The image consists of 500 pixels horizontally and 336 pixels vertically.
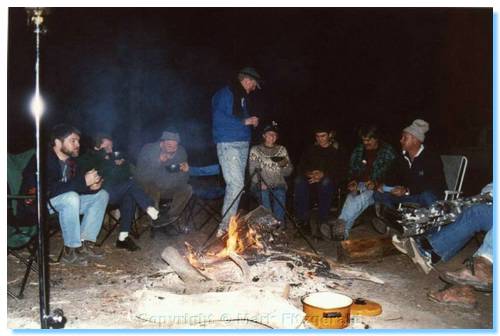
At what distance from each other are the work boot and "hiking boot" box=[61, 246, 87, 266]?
3.30 metres

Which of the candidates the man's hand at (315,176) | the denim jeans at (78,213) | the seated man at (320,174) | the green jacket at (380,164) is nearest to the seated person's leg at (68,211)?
the denim jeans at (78,213)

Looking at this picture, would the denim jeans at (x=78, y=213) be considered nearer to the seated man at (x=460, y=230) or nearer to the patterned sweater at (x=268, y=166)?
the patterned sweater at (x=268, y=166)

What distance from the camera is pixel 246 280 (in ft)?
12.4

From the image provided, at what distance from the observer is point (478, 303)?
11.1ft

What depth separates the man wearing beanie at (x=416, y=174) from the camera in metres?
4.74

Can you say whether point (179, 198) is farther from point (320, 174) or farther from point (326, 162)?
point (326, 162)

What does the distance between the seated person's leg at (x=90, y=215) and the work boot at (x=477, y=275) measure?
10.9 ft

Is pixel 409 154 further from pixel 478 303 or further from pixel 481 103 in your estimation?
pixel 481 103

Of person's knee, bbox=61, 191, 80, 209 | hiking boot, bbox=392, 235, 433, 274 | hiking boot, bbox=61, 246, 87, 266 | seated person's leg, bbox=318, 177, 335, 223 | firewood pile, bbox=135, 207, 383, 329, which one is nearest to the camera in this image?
firewood pile, bbox=135, 207, 383, 329

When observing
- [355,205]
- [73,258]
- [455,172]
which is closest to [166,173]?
[73,258]

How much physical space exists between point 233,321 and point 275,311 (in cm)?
30

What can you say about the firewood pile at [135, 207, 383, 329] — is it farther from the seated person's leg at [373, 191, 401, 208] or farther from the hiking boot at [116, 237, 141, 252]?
the seated person's leg at [373, 191, 401, 208]

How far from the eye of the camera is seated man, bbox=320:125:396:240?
512 cm

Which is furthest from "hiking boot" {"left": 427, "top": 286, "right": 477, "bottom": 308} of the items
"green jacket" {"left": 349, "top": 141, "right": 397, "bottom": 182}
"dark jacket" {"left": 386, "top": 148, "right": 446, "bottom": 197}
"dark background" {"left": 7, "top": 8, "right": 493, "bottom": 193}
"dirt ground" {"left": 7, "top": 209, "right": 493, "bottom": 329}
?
"dark background" {"left": 7, "top": 8, "right": 493, "bottom": 193}
